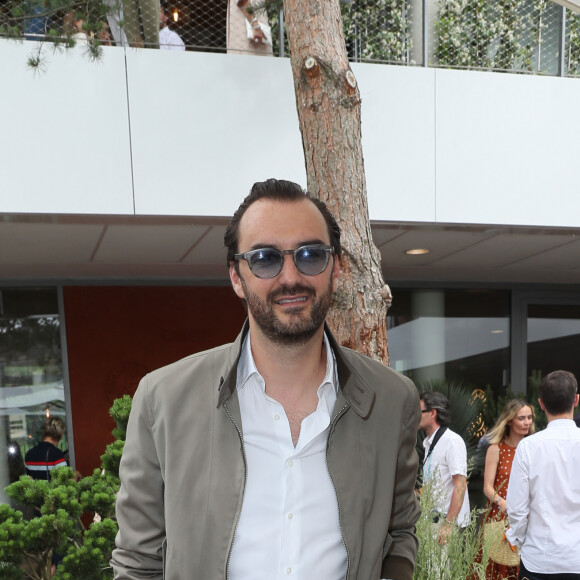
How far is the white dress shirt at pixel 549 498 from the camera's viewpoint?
309cm

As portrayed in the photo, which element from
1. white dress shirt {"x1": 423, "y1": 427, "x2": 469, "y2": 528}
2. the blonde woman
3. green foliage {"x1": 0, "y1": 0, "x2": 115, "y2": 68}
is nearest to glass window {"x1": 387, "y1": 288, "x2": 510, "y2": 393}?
the blonde woman

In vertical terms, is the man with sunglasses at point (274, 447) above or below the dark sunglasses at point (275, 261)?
below

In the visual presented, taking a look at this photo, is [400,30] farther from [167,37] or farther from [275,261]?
[275,261]

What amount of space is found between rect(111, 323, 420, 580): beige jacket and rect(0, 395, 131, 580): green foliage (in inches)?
81.9

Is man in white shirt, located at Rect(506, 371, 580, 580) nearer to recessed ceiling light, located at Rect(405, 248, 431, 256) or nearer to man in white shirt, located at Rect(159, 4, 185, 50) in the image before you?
recessed ceiling light, located at Rect(405, 248, 431, 256)

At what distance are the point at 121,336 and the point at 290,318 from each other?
21.0 ft

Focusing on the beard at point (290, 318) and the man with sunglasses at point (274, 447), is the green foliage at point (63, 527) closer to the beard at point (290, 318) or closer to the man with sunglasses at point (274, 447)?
the man with sunglasses at point (274, 447)

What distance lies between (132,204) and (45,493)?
2.14 metres

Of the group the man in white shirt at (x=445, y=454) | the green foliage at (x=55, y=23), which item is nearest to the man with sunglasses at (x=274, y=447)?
the man in white shirt at (x=445, y=454)

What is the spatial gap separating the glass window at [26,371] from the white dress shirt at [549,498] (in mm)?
5501

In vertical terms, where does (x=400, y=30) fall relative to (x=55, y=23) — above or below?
above

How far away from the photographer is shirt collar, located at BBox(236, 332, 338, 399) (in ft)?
5.05

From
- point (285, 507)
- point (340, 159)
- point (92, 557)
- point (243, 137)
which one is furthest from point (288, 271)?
point (243, 137)

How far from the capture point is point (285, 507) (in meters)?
1.40
